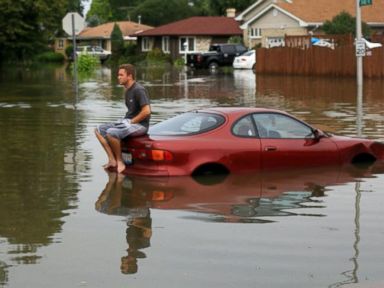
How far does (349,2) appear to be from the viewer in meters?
64.3

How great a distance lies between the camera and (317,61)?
4294cm

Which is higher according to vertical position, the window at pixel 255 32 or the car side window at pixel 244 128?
the window at pixel 255 32

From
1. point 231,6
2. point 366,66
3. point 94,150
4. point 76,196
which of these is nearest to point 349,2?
point 366,66

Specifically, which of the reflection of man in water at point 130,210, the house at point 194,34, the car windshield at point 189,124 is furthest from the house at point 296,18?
the reflection of man in water at point 130,210

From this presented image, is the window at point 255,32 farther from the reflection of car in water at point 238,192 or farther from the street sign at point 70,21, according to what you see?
the reflection of car in water at point 238,192

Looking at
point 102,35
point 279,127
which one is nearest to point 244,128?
point 279,127

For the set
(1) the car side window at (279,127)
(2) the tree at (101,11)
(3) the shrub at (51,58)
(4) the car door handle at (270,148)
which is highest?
(2) the tree at (101,11)

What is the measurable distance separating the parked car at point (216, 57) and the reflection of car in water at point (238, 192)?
48.1 meters

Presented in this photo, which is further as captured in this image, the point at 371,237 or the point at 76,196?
the point at 76,196

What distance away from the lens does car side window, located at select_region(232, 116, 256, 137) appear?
12125mm

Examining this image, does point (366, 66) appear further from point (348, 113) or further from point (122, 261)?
point (122, 261)

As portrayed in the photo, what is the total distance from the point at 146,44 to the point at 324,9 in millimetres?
27049

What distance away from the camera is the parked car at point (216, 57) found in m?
60.8

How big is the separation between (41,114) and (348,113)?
832 centimetres
